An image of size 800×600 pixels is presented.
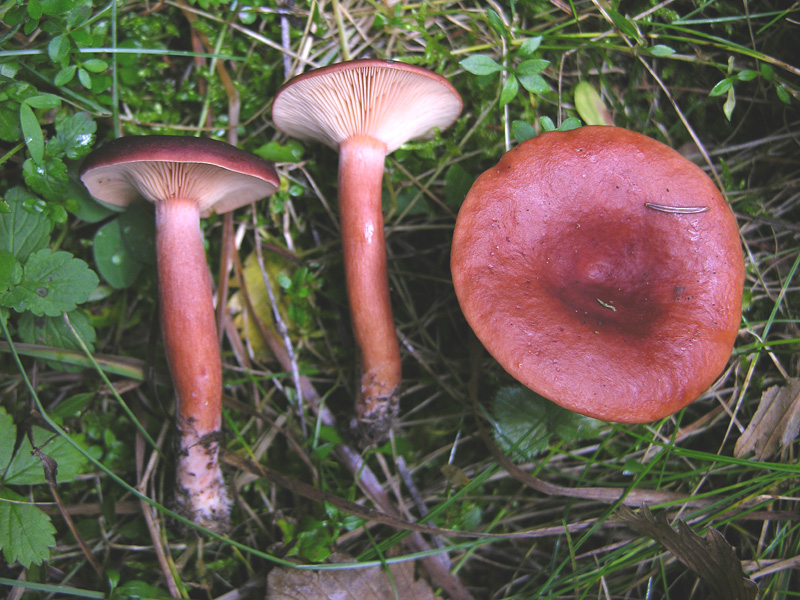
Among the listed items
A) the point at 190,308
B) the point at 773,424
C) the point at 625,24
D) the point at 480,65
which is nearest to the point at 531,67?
the point at 480,65

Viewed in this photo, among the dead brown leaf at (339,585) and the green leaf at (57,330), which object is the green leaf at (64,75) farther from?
the dead brown leaf at (339,585)

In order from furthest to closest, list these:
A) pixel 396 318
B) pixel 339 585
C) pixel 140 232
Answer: pixel 396 318, pixel 140 232, pixel 339 585

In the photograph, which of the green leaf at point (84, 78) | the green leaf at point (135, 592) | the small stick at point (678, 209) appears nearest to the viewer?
the small stick at point (678, 209)

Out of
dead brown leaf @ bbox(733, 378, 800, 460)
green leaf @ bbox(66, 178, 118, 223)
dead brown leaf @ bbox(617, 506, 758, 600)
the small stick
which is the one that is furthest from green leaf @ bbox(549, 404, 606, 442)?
green leaf @ bbox(66, 178, 118, 223)

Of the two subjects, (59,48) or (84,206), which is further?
(84,206)

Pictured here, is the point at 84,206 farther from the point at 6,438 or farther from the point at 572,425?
the point at 572,425

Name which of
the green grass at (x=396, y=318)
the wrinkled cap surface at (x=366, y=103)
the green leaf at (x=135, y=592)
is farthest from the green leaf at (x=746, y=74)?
the green leaf at (x=135, y=592)

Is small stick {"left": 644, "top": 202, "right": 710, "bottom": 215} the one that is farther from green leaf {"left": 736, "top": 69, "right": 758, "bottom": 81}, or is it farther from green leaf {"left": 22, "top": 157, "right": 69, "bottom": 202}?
green leaf {"left": 22, "top": 157, "right": 69, "bottom": 202}
